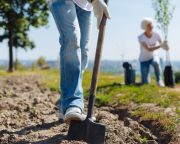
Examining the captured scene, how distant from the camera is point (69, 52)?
5719 millimetres

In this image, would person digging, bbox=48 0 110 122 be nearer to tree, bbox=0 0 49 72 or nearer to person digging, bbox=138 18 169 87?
person digging, bbox=138 18 169 87

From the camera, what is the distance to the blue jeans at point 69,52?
5691 millimetres

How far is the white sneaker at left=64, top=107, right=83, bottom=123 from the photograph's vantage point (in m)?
5.45

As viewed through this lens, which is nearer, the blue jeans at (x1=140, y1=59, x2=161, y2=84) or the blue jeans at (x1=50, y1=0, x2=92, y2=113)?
the blue jeans at (x1=50, y1=0, x2=92, y2=113)

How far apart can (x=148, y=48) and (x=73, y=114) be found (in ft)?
30.0

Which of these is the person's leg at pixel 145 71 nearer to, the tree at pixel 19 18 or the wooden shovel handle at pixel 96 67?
the wooden shovel handle at pixel 96 67

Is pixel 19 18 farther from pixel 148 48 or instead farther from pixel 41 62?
pixel 148 48

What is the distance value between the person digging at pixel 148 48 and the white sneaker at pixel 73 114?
29.5 feet

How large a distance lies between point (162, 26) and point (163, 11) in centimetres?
42

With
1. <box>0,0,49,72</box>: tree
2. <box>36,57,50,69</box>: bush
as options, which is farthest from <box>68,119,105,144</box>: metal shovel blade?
<box>36,57,50,69</box>: bush

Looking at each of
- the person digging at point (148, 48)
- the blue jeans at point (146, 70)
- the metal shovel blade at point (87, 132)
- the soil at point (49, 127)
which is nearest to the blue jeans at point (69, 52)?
the metal shovel blade at point (87, 132)

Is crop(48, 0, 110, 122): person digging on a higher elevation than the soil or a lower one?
higher

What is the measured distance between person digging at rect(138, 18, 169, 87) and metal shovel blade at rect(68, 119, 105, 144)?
900 centimetres

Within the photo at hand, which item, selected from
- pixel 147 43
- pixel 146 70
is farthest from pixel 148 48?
pixel 146 70
